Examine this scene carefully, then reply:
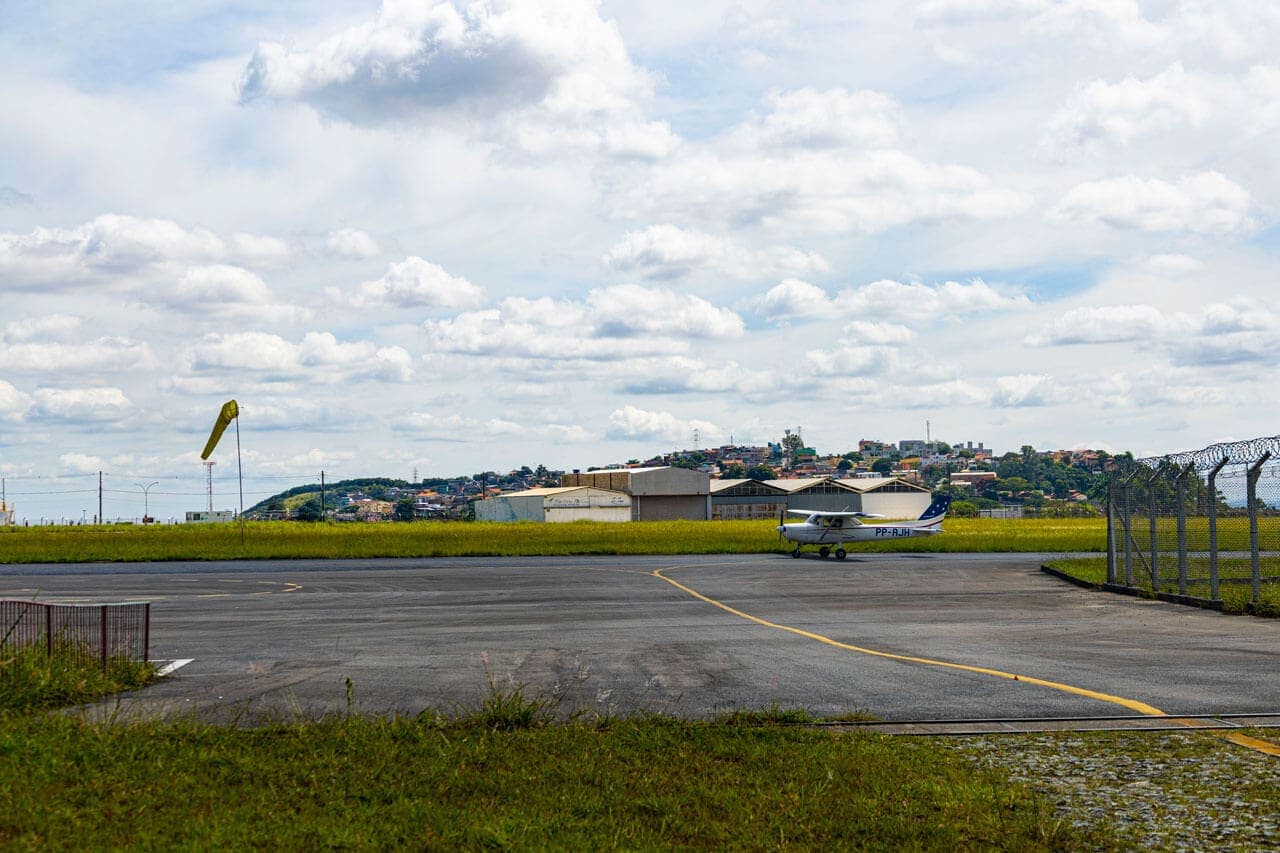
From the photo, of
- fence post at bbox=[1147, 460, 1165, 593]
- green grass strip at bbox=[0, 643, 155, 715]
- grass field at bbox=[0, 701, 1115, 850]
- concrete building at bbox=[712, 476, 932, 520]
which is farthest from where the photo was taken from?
concrete building at bbox=[712, 476, 932, 520]

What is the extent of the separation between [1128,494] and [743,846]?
81.7 feet

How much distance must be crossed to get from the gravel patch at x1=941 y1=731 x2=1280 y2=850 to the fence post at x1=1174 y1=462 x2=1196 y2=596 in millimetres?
15581

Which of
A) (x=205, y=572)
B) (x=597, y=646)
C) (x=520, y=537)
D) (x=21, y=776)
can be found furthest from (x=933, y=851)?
(x=520, y=537)

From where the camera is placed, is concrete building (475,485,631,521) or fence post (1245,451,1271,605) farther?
concrete building (475,485,631,521)

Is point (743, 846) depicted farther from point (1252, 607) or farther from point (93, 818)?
point (1252, 607)

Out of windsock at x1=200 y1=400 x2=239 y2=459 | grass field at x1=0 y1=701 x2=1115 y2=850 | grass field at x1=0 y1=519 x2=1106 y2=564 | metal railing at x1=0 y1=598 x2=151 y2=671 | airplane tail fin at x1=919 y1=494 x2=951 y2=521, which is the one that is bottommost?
grass field at x1=0 y1=519 x2=1106 y2=564

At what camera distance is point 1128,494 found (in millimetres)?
28656

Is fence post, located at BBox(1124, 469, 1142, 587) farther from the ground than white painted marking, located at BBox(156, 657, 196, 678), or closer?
farther from the ground

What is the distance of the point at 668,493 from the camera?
119m

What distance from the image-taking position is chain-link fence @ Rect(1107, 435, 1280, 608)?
22188 millimetres

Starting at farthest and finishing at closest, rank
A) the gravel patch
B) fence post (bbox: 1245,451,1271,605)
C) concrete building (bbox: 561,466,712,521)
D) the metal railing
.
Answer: concrete building (bbox: 561,466,712,521), fence post (bbox: 1245,451,1271,605), the metal railing, the gravel patch

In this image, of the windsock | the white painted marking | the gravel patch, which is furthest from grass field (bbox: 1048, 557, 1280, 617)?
the windsock

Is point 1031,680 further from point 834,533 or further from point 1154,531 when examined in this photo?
point 834,533

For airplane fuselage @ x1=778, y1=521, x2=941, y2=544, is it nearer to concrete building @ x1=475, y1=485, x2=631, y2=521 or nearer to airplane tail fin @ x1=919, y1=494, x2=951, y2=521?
airplane tail fin @ x1=919, y1=494, x2=951, y2=521
